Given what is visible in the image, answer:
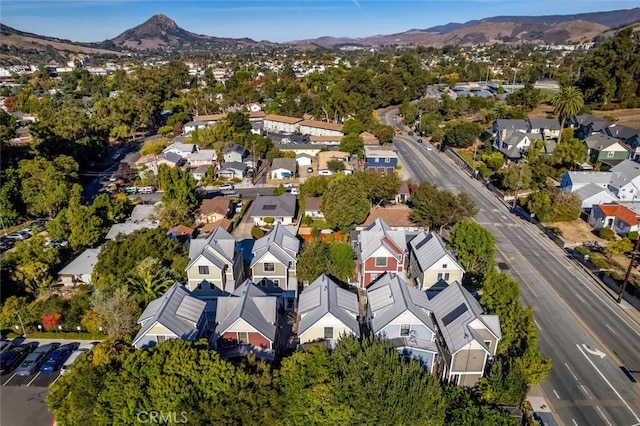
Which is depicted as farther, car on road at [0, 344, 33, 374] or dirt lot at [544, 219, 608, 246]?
dirt lot at [544, 219, 608, 246]

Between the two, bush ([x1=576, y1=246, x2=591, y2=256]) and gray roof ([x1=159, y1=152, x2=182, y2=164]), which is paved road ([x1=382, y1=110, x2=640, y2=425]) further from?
gray roof ([x1=159, y1=152, x2=182, y2=164])

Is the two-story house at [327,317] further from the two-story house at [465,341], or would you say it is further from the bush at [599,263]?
the bush at [599,263]

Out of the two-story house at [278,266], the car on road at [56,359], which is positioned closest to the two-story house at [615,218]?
the two-story house at [278,266]

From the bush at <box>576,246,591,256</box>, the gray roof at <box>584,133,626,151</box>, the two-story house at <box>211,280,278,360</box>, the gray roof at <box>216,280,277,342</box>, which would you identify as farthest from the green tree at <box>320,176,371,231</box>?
the gray roof at <box>584,133,626,151</box>

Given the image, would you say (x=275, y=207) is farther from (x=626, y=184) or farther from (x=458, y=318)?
(x=626, y=184)

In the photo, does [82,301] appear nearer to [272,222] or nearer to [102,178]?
[272,222]

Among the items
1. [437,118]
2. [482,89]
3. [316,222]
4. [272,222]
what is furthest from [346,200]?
[482,89]
